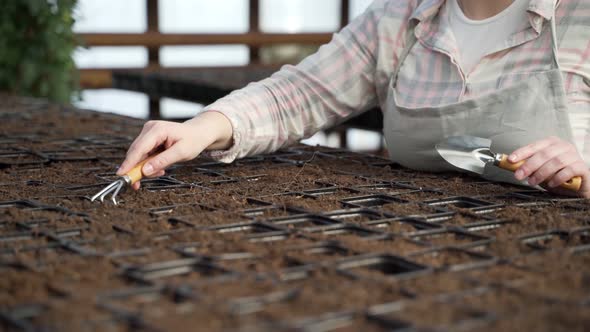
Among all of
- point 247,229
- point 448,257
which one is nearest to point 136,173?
point 247,229

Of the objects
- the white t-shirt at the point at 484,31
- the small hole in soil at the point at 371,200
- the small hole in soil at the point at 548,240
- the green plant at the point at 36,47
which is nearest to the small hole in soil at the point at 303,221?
the small hole in soil at the point at 371,200

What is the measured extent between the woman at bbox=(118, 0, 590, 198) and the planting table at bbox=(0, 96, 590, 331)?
8 centimetres

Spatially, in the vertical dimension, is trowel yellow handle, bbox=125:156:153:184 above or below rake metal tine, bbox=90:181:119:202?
above

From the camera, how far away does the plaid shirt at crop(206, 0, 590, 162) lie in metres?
1.51

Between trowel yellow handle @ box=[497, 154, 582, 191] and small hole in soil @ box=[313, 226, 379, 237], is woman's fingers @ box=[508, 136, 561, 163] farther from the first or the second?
small hole in soil @ box=[313, 226, 379, 237]

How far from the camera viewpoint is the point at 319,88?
Result: 179cm

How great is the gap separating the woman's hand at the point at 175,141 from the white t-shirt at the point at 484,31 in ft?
1.66

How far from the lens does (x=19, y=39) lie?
3652 millimetres

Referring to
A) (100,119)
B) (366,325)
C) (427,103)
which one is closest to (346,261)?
(366,325)

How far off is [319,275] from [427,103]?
0.82 metres

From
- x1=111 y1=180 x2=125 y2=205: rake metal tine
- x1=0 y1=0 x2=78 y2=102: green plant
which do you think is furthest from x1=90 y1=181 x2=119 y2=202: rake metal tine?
x1=0 y1=0 x2=78 y2=102: green plant

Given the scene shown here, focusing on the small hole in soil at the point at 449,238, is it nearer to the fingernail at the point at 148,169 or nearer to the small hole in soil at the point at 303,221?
the small hole in soil at the point at 303,221

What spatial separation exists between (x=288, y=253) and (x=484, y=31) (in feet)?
2.77

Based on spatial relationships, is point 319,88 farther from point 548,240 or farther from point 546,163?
point 548,240
